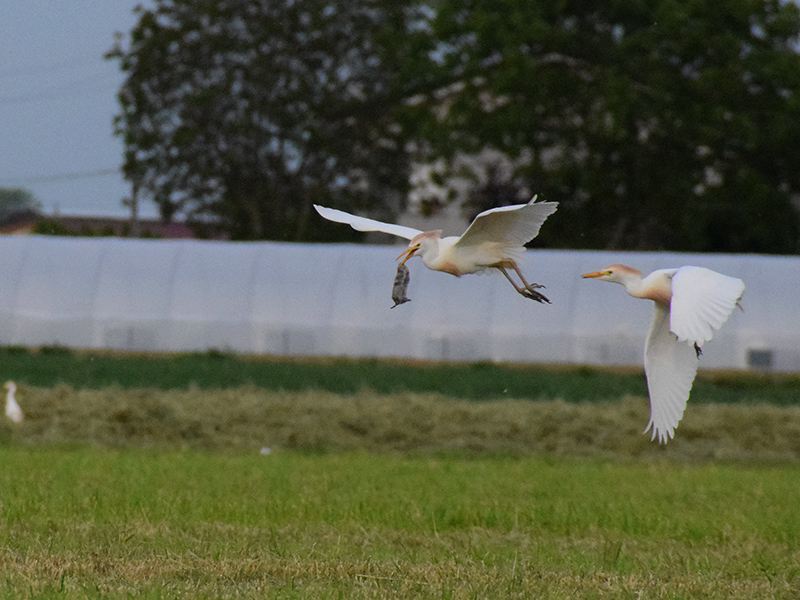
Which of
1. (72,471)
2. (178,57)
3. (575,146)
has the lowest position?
(72,471)

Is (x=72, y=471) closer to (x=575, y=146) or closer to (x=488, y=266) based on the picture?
(x=488, y=266)

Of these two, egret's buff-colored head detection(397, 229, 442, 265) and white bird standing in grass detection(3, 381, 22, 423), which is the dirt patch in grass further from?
egret's buff-colored head detection(397, 229, 442, 265)

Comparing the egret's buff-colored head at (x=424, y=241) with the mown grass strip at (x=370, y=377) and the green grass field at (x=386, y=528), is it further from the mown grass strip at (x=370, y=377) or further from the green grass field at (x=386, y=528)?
the mown grass strip at (x=370, y=377)

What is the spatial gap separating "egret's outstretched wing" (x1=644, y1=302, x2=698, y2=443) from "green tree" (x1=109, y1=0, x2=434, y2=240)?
3461 cm

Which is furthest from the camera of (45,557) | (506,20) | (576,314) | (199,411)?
(506,20)

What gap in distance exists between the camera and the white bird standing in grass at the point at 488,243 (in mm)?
3791

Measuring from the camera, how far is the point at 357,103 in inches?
1558

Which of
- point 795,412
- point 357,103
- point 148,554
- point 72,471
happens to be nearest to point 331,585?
point 148,554

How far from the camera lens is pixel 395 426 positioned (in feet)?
48.9

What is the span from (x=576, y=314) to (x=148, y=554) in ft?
57.8

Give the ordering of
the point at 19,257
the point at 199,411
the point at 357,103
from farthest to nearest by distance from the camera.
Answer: the point at 357,103
the point at 19,257
the point at 199,411

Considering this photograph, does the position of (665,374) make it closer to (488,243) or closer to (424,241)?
(488,243)

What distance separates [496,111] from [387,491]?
24858mm

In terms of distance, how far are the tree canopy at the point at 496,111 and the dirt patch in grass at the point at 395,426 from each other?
1326 centimetres
